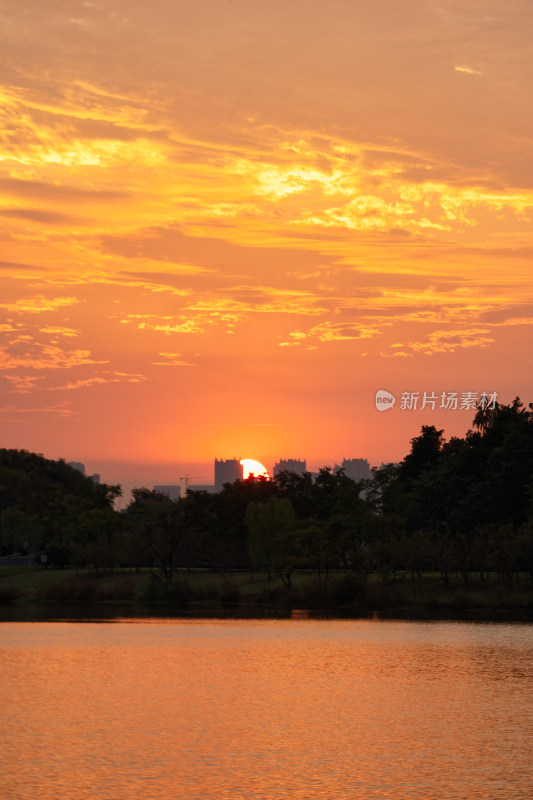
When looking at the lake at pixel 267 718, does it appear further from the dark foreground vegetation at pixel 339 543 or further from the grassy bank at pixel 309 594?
the dark foreground vegetation at pixel 339 543

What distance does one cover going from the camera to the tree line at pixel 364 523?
322 feet

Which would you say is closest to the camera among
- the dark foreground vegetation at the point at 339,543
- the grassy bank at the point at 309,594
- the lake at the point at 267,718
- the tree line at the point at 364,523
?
the lake at the point at 267,718

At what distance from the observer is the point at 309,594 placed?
3814 inches

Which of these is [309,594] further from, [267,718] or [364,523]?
[267,718]

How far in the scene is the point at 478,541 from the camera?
9538cm

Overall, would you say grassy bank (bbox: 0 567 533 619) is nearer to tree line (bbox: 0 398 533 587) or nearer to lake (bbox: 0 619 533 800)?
tree line (bbox: 0 398 533 587)

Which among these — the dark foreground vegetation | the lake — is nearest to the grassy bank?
the dark foreground vegetation

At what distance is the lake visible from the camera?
24.6m

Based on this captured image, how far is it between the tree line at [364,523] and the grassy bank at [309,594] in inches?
68.8

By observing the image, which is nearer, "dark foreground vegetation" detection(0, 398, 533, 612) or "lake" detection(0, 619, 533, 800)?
"lake" detection(0, 619, 533, 800)

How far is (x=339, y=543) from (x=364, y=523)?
4061mm

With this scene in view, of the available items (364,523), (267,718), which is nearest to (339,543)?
(364,523)

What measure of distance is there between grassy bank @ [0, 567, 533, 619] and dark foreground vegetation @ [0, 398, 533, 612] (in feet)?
0.57

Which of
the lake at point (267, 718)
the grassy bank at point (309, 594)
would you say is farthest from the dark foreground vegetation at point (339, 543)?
the lake at point (267, 718)
